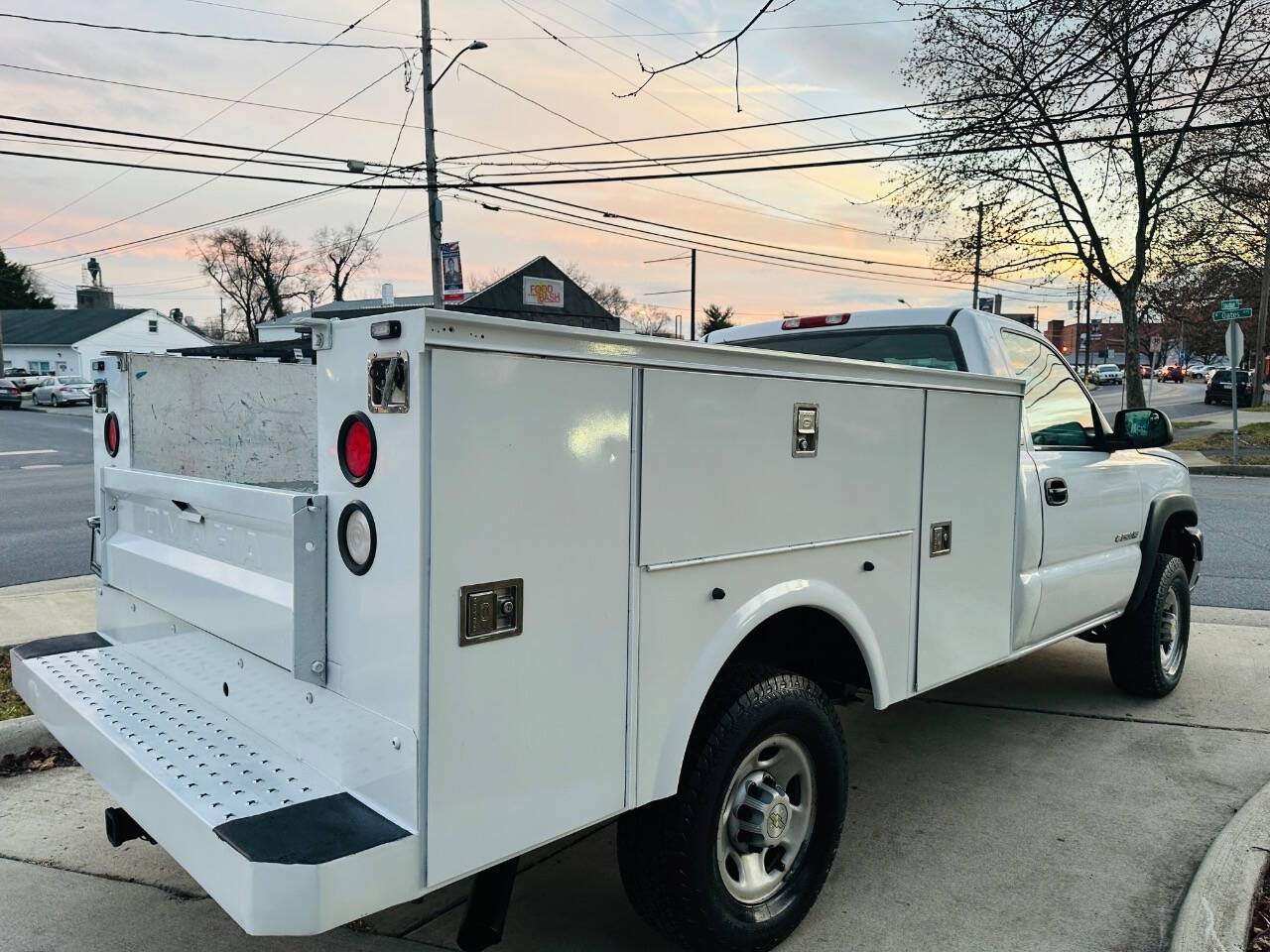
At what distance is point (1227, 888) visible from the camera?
3.25 metres

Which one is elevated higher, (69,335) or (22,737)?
(69,335)

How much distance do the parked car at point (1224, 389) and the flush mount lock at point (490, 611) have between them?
43363mm

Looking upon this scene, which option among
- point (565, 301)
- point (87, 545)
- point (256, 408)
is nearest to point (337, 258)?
point (565, 301)

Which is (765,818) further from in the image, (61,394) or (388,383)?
(61,394)

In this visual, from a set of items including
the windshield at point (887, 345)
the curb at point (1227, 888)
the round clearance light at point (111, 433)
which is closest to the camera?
the curb at point (1227, 888)

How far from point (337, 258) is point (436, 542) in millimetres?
72489

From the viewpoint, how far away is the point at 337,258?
6975 cm

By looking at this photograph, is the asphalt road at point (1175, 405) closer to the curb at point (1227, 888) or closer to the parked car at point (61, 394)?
the curb at point (1227, 888)

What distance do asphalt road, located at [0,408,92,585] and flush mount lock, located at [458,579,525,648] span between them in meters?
7.60

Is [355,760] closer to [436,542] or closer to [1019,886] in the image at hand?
[436,542]

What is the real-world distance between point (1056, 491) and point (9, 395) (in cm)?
4541

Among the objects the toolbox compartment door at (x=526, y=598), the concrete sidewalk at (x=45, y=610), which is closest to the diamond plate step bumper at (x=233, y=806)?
the toolbox compartment door at (x=526, y=598)

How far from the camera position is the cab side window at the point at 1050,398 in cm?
444

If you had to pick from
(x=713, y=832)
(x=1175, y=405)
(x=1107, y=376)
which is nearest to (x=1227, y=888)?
(x=713, y=832)
